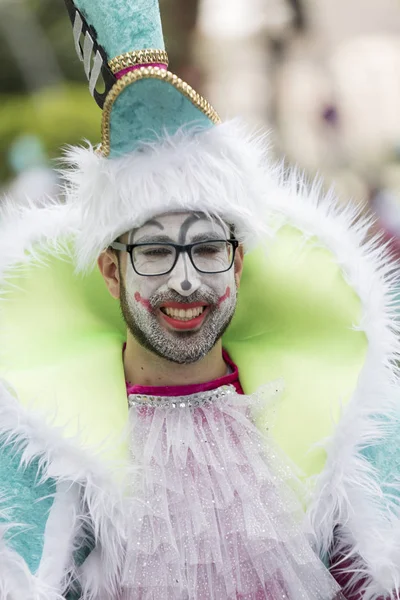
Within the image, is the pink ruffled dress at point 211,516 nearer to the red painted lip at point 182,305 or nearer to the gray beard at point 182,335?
the gray beard at point 182,335

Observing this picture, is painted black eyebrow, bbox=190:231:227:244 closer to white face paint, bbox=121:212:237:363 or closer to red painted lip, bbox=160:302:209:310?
white face paint, bbox=121:212:237:363

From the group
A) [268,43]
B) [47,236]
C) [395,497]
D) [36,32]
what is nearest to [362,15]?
[268,43]

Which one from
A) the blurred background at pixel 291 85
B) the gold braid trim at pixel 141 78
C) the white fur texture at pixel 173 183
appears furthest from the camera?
the blurred background at pixel 291 85

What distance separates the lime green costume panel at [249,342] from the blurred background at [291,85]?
9.46ft

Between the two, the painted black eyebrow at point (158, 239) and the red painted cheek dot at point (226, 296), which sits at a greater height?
the painted black eyebrow at point (158, 239)

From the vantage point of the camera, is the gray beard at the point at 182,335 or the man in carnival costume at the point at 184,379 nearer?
the man in carnival costume at the point at 184,379

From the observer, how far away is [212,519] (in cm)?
154

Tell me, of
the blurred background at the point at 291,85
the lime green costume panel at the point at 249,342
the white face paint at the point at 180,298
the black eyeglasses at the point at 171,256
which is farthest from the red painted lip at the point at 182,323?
the blurred background at the point at 291,85

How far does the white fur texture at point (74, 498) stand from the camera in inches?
57.6

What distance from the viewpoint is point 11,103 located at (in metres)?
5.20

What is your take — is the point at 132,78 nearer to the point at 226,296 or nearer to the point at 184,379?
the point at 226,296

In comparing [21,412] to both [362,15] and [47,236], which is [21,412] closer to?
[47,236]

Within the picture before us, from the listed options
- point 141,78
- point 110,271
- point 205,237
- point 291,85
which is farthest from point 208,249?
point 291,85

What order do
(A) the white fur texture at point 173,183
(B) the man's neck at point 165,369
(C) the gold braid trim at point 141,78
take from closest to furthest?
(C) the gold braid trim at point 141,78 → (A) the white fur texture at point 173,183 → (B) the man's neck at point 165,369
